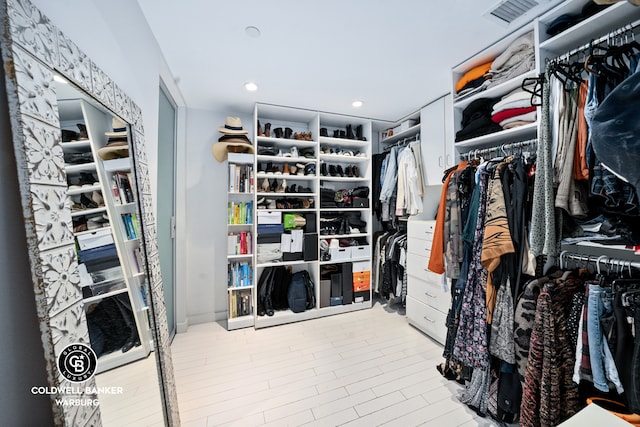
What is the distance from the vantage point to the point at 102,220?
2.63 feet

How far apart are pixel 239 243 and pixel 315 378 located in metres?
1.49

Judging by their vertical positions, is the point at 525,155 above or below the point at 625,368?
above

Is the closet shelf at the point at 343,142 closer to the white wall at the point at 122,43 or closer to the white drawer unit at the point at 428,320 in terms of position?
the white wall at the point at 122,43

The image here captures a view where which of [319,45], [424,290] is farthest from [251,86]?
[424,290]

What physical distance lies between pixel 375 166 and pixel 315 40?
→ 195 centimetres

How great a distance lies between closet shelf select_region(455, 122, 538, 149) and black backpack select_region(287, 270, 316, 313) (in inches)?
81.2

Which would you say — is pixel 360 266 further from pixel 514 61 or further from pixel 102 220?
pixel 102 220

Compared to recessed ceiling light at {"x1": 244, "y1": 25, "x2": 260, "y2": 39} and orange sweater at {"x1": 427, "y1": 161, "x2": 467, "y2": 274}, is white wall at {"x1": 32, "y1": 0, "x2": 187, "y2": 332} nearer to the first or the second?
recessed ceiling light at {"x1": 244, "y1": 25, "x2": 260, "y2": 39}

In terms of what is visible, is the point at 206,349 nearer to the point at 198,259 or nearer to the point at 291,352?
the point at 291,352

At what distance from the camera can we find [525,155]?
147 cm

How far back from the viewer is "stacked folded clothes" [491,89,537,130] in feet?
4.69

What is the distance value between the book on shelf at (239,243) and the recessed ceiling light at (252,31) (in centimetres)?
A: 179

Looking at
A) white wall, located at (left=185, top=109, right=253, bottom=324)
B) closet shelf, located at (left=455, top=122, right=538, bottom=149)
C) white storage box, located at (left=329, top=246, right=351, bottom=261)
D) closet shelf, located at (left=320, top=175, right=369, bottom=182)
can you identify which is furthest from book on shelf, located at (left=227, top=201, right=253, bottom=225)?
closet shelf, located at (left=455, top=122, right=538, bottom=149)

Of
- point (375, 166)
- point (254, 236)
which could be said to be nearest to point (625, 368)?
point (254, 236)
